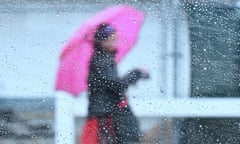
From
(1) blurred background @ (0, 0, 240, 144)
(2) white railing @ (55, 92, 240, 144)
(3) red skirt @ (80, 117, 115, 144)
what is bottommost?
(3) red skirt @ (80, 117, 115, 144)

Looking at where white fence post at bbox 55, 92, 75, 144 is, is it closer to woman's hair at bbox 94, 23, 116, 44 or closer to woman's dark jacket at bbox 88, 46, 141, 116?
woman's dark jacket at bbox 88, 46, 141, 116

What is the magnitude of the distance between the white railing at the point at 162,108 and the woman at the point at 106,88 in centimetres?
3

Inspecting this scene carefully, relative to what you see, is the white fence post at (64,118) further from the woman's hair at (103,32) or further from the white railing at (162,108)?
the woman's hair at (103,32)

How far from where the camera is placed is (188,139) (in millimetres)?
2008

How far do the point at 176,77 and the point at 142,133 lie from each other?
18cm

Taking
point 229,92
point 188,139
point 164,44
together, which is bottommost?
point 188,139

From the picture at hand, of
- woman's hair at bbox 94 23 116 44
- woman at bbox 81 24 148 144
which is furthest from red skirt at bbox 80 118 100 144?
woman's hair at bbox 94 23 116 44

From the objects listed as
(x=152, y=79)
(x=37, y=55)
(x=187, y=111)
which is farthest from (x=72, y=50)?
(x=187, y=111)

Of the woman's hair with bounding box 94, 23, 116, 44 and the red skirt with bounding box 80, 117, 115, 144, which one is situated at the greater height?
the woman's hair with bounding box 94, 23, 116, 44

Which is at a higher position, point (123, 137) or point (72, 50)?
point (72, 50)

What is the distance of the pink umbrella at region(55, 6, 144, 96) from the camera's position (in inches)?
76.8

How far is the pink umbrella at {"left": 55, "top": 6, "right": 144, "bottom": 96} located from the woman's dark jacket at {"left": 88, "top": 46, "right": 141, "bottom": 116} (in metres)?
0.02

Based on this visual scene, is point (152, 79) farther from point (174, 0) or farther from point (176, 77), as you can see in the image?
point (174, 0)

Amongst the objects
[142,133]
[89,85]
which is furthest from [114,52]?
[142,133]
